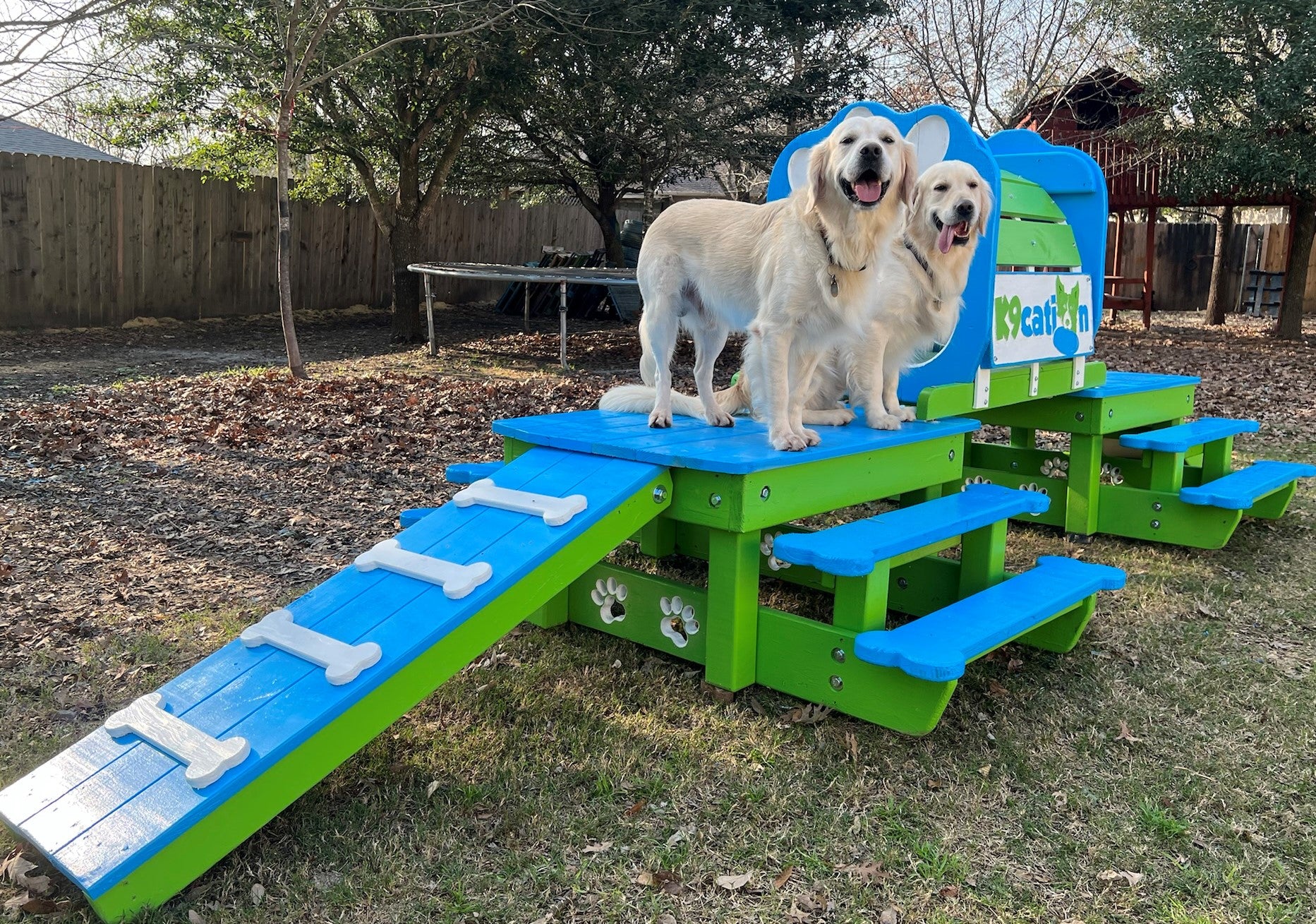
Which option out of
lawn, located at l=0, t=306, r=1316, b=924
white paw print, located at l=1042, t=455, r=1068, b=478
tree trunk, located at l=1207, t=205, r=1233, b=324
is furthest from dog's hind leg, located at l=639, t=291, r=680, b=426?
tree trunk, located at l=1207, t=205, r=1233, b=324

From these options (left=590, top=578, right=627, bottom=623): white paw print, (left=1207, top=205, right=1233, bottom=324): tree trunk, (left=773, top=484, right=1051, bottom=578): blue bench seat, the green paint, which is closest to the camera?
the green paint

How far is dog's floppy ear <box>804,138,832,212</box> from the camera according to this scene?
3387 mm

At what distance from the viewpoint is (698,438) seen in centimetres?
351

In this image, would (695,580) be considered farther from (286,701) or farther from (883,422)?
(286,701)

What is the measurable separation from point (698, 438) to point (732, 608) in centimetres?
Answer: 64

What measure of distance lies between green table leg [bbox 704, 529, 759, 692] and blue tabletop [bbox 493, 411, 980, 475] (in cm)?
26

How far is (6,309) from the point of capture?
1241 centimetres

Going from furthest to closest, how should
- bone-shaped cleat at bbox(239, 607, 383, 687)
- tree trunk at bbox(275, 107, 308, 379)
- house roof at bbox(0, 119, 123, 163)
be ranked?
1. house roof at bbox(0, 119, 123, 163)
2. tree trunk at bbox(275, 107, 308, 379)
3. bone-shaped cleat at bbox(239, 607, 383, 687)

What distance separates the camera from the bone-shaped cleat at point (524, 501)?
3.00 metres

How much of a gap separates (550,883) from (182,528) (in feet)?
11.0

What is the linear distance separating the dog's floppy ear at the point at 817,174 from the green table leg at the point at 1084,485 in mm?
2528

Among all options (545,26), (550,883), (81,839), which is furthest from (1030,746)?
(545,26)

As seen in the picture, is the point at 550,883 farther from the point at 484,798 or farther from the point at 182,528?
the point at 182,528

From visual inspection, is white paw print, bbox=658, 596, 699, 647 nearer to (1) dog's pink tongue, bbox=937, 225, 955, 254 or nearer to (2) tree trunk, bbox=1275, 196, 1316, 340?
(1) dog's pink tongue, bbox=937, 225, 955, 254
